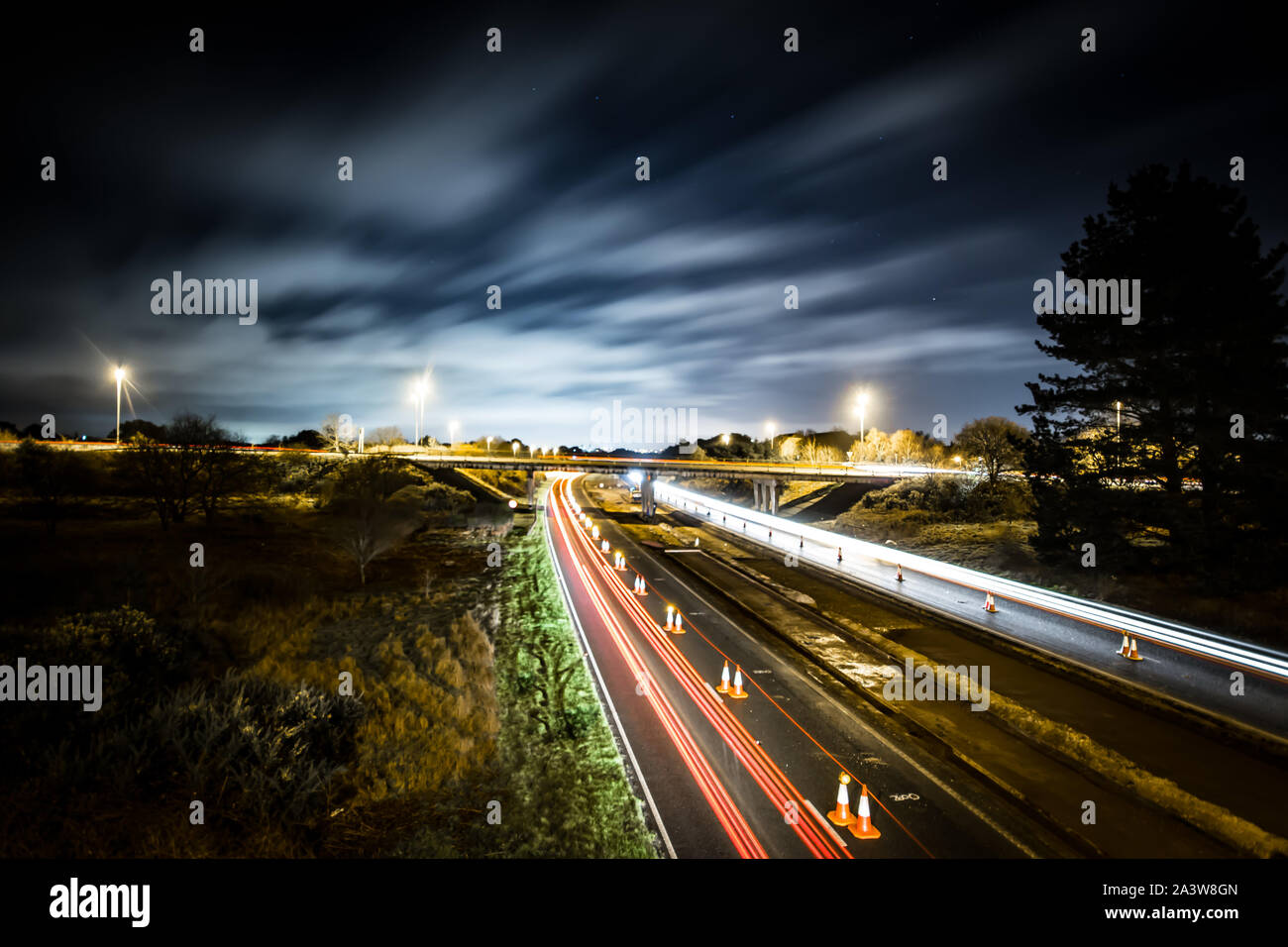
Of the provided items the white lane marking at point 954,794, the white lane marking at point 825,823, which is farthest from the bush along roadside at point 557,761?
the white lane marking at point 954,794

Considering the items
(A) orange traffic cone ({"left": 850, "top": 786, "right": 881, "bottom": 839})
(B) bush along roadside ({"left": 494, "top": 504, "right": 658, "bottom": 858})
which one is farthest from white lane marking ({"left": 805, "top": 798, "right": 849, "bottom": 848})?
(B) bush along roadside ({"left": 494, "top": 504, "right": 658, "bottom": 858})

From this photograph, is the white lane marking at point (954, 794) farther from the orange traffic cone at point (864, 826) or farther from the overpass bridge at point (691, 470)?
the overpass bridge at point (691, 470)

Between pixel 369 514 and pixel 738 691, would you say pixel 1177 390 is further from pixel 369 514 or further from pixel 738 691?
pixel 369 514

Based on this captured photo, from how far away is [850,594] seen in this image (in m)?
23.3

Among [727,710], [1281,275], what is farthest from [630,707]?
[1281,275]

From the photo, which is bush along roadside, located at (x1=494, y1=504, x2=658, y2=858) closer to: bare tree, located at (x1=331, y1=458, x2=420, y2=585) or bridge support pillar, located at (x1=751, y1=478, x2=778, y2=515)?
bare tree, located at (x1=331, y1=458, x2=420, y2=585)

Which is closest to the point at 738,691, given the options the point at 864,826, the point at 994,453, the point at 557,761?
the point at 557,761

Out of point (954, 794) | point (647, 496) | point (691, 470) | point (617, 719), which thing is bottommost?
point (617, 719)

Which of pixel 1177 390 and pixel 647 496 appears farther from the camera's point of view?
pixel 647 496

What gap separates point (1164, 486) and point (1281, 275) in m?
8.25

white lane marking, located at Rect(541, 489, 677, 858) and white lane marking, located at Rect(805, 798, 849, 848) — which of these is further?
white lane marking, located at Rect(541, 489, 677, 858)

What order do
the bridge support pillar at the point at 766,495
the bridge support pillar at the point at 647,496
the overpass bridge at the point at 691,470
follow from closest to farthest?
the bridge support pillar at the point at 647,496
the overpass bridge at the point at 691,470
the bridge support pillar at the point at 766,495

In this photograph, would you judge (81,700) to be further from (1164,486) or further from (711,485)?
(711,485)

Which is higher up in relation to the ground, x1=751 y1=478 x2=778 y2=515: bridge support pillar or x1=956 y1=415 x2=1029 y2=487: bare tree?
x1=956 y1=415 x2=1029 y2=487: bare tree
